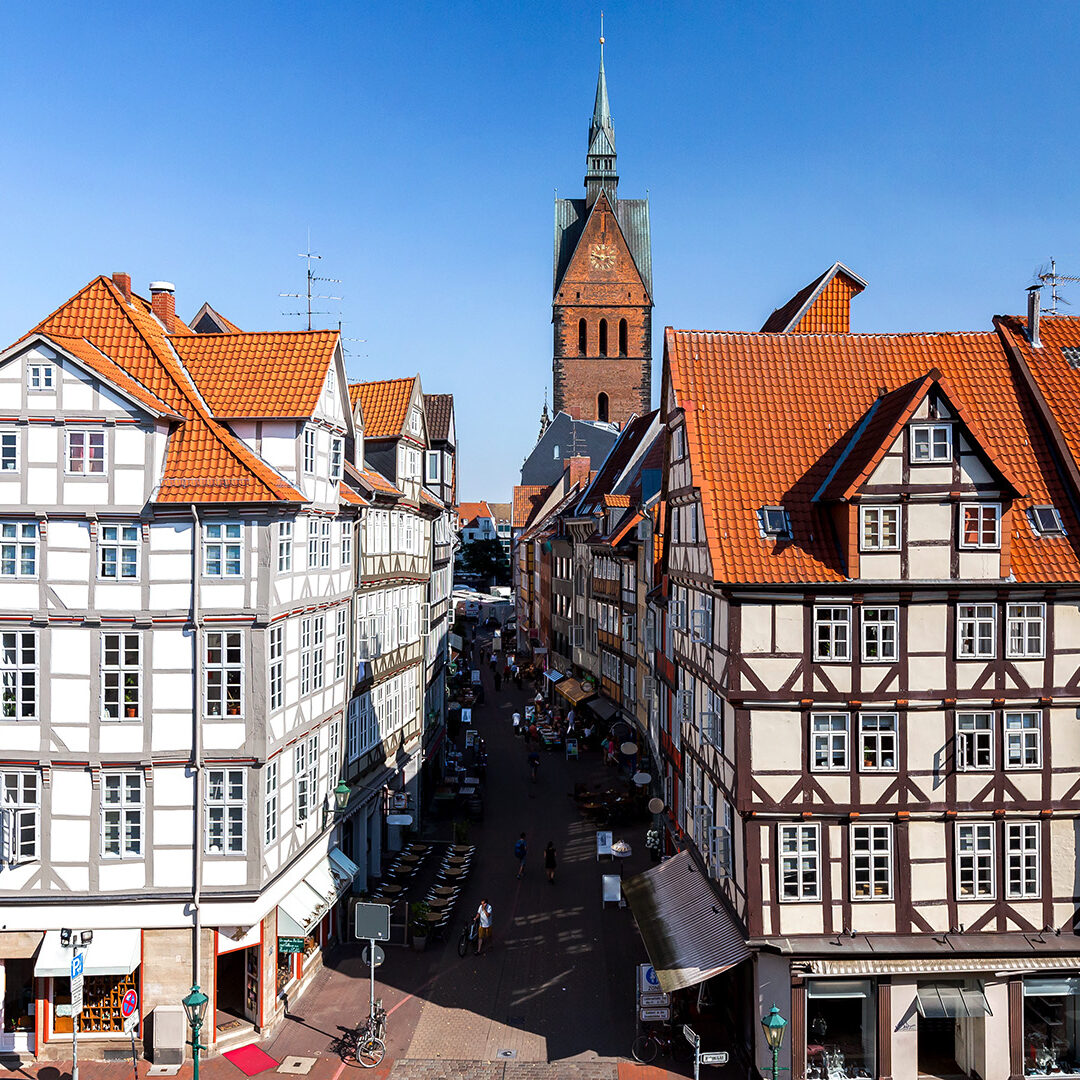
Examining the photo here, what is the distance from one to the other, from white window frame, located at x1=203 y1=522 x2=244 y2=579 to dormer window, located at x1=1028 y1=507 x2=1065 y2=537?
1494 cm

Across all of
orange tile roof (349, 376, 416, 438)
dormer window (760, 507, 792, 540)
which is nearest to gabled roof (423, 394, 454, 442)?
orange tile roof (349, 376, 416, 438)

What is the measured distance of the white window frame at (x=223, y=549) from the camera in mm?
18859

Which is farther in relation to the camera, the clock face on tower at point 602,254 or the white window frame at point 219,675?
the clock face on tower at point 602,254

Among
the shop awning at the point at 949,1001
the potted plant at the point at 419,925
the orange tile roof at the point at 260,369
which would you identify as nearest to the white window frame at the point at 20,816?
the orange tile roof at the point at 260,369

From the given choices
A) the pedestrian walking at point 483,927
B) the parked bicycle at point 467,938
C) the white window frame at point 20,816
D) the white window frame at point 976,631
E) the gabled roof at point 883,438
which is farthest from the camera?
the parked bicycle at point 467,938

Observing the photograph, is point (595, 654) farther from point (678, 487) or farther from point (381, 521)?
point (678, 487)

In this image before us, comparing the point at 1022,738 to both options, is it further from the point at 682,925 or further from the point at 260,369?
the point at 260,369

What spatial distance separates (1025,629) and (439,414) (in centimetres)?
2523

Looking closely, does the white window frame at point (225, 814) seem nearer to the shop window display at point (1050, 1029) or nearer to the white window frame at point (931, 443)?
the white window frame at point (931, 443)

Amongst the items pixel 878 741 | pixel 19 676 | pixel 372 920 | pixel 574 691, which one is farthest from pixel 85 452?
pixel 574 691

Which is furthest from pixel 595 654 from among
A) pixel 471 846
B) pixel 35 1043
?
pixel 35 1043

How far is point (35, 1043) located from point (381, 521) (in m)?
14.8

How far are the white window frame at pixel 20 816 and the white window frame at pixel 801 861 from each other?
13529mm

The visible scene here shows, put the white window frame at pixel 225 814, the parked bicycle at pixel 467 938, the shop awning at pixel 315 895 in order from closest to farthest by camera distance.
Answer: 1. the white window frame at pixel 225 814
2. the shop awning at pixel 315 895
3. the parked bicycle at pixel 467 938
